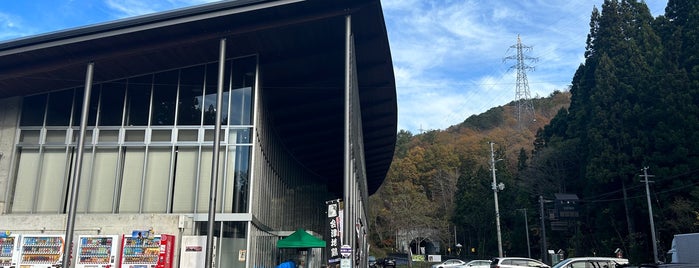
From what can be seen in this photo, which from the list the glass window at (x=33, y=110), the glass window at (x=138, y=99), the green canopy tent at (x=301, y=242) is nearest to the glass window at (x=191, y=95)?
the glass window at (x=138, y=99)

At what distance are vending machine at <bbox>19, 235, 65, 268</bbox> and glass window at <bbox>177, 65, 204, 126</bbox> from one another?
5.94 metres

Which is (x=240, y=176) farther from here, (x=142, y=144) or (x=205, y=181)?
(x=142, y=144)

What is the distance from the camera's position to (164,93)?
20281mm

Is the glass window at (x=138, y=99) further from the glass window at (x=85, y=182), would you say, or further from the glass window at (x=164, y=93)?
the glass window at (x=85, y=182)

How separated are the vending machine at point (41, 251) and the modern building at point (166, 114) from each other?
0.81m

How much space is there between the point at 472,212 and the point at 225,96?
2263 inches

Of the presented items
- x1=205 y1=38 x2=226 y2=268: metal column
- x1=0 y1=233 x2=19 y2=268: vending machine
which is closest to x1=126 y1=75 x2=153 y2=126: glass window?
x1=205 y1=38 x2=226 y2=268: metal column

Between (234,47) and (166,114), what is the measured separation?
380cm

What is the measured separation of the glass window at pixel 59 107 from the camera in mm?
20359

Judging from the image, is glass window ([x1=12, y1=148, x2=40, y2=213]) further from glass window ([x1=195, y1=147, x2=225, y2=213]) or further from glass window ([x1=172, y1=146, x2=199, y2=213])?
glass window ([x1=195, y1=147, x2=225, y2=213])

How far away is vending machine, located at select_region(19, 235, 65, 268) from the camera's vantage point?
16844mm

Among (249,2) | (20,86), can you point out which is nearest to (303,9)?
(249,2)

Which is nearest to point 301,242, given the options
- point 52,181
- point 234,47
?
point 234,47

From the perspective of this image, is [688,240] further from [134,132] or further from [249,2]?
[134,132]
